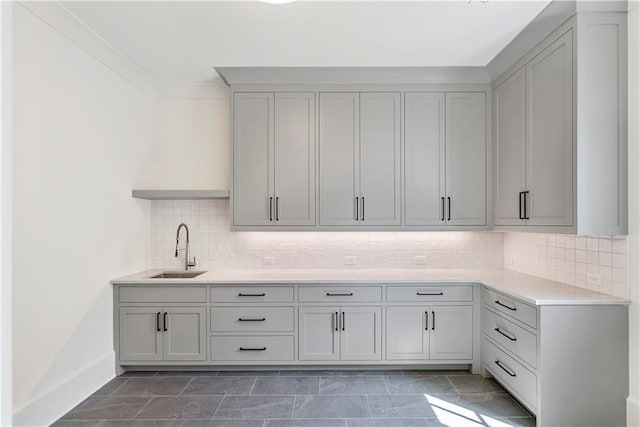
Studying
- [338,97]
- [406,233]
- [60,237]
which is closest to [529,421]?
[406,233]

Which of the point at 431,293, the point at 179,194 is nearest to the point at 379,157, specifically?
the point at 431,293

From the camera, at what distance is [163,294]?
305 cm

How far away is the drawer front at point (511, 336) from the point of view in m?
2.32

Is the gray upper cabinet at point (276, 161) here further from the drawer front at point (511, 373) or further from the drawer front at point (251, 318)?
the drawer front at point (511, 373)

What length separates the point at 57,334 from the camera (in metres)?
2.36

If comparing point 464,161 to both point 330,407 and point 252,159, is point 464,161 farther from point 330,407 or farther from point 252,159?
point 330,407

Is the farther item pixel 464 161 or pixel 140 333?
pixel 464 161

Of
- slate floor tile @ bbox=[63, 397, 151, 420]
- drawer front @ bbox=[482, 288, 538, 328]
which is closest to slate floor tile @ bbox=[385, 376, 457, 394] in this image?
drawer front @ bbox=[482, 288, 538, 328]

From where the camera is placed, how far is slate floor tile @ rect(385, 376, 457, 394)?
9.00 ft

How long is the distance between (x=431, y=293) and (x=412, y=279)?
21 cm

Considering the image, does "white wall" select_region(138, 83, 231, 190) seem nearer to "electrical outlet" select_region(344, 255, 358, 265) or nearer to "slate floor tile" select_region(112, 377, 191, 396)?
"electrical outlet" select_region(344, 255, 358, 265)

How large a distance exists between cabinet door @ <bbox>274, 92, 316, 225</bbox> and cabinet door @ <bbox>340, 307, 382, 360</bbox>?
904mm

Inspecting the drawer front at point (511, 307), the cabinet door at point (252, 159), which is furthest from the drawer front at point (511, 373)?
the cabinet door at point (252, 159)

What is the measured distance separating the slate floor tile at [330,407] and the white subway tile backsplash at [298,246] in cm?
129
